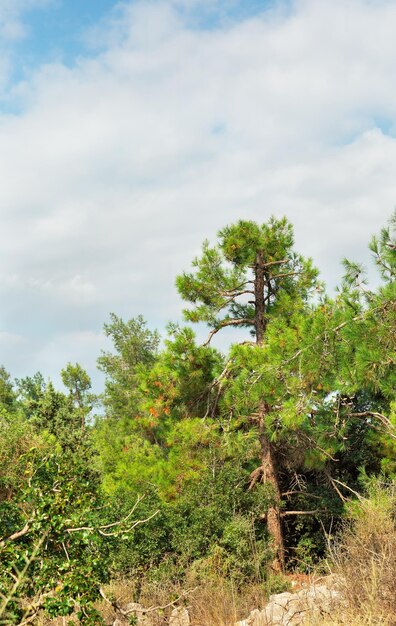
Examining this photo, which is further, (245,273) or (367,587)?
(245,273)

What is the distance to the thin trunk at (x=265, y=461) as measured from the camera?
1423 cm

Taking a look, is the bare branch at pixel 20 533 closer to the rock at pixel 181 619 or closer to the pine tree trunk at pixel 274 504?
the rock at pixel 181 619

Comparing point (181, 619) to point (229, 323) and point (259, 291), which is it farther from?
point (259, 291)

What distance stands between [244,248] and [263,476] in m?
5.35

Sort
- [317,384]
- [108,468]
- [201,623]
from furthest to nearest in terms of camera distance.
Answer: [108,468] < [317,384] < [201,623]

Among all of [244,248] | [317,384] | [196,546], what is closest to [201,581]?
[196,546]

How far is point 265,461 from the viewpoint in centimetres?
1495

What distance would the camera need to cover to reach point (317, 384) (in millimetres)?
9531

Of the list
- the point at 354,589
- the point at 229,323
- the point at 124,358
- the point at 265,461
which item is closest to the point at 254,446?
the point at 265,461

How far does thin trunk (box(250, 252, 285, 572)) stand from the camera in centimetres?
1423

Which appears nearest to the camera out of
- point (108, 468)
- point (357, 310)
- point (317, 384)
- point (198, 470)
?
point (357, 310)

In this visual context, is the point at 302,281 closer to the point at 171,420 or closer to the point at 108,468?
the point at 171,420


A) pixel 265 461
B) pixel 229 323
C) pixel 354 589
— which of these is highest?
pixel 229 323

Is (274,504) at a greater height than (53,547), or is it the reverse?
(53,547)
